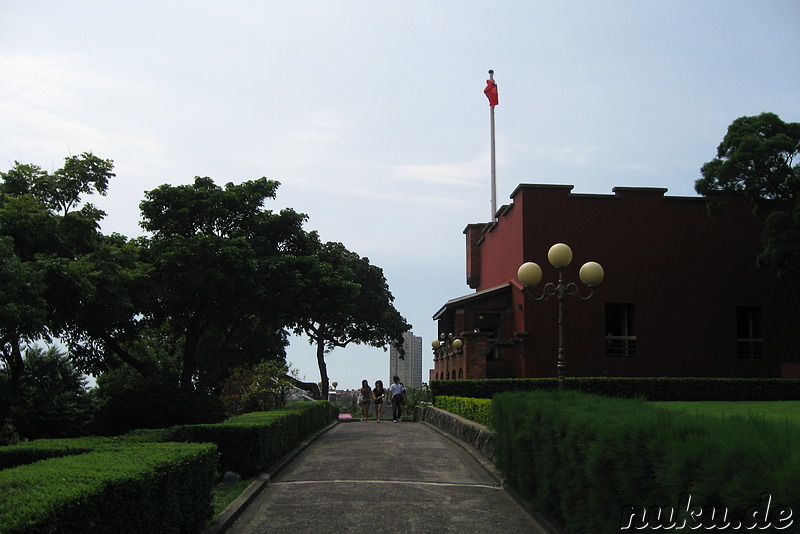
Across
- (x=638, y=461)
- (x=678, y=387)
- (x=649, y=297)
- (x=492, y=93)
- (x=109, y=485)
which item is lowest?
(x=678, y=387)

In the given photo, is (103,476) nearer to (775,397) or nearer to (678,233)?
(775,397)

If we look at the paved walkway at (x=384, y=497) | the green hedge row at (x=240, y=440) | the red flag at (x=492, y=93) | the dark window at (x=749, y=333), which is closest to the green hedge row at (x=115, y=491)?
the paved walkway at (x=384, y=497)

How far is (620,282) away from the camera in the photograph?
89.2 feet

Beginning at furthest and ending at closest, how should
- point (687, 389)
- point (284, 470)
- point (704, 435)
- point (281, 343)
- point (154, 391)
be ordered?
point (281, 343), point (687, 389), point (154, 391), point (284, 470), point (704, 435)

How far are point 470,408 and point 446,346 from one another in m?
14.4

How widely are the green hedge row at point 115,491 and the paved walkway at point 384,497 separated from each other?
1048 mm

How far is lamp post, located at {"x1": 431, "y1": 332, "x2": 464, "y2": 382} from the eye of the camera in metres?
28.3

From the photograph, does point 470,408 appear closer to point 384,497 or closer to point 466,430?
point 466,430

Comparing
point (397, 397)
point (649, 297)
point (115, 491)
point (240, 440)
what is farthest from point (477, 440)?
point (649, 297)

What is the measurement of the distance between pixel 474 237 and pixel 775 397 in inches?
659

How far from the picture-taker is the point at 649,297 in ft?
89.5

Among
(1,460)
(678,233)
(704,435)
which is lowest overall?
(1,460)

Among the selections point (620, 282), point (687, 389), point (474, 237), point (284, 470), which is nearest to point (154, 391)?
point (284, 470)
